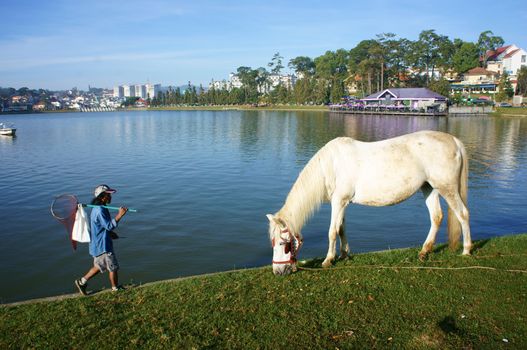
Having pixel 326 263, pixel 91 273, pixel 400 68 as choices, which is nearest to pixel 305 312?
pixel 326 263

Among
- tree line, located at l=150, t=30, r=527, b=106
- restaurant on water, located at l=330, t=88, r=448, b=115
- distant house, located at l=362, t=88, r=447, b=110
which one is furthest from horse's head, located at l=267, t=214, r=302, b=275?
tree line, located at l=150, t=30, r=527, b=106

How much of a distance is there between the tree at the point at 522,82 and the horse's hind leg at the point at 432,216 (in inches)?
3518

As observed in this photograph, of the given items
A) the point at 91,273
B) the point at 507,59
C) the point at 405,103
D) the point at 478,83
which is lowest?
the point at 91,273

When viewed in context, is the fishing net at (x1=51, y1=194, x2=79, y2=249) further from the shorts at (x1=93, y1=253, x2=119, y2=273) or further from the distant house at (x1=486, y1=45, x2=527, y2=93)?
the distant house at (x1=486, y1=45, x2=527, y2=93)

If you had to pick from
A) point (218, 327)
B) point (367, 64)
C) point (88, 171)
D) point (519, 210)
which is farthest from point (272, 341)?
point (367, 64)

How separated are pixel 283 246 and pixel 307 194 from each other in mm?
1012

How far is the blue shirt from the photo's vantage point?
237 inches

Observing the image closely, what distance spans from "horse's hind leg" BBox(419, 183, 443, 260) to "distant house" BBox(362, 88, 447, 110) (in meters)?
67.0

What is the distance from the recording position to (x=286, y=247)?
6.36 metres

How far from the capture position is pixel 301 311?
5172 mm

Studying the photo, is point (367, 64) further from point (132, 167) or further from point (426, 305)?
point (426, 305)

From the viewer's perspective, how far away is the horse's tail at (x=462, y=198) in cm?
716

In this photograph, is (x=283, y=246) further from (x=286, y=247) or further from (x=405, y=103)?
(x=405, y=103)

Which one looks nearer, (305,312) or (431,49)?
(305,312)
